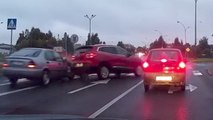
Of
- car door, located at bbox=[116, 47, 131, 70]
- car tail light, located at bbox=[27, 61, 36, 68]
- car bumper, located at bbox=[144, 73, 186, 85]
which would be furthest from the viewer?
car door, located at bbox=[116, 47, 131, 70]

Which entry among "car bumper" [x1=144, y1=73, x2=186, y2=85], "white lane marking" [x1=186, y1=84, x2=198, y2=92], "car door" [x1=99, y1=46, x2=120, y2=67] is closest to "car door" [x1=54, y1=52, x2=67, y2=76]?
"car door" [x1=99, y1=46, x2=120, y2=67]

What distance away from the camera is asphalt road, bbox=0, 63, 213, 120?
39.6 ft

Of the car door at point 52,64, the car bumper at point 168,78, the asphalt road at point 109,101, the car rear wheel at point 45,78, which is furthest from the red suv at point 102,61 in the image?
the car bumper at point 168,78

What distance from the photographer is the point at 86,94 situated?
17.0m

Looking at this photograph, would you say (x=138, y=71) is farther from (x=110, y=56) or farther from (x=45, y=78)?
(x=45, y=78)

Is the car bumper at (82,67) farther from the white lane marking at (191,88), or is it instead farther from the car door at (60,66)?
the white lane marking at (191,88)

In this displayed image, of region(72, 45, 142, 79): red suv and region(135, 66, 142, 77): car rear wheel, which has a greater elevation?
region(72, 45, 142, 79): red suv

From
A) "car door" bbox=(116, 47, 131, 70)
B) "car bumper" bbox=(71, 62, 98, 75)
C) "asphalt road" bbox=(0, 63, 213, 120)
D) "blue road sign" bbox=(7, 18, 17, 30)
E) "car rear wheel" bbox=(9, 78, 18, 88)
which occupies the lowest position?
"asphalt road" bbox=(0, 63, 213, 120)

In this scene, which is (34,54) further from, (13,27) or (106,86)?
(13,27)

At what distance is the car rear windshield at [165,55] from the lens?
Result: 1811 cm

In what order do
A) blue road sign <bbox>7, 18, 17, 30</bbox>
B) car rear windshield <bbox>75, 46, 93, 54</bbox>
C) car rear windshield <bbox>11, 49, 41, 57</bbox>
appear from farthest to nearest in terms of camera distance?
blue road sign <bbox>7, 18, 17, 30</bbox> < car rear windshield <bbox>75, 46, 93, 54</bbox> < car rear windshield <bbox>11, 49, 41, 57</bbox>

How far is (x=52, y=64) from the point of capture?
20609 millimetres

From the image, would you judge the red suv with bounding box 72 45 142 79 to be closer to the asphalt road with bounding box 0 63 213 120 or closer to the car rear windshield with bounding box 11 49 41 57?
the asphalt road with bounding box 0 63 213 120

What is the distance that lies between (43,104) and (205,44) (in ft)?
330
